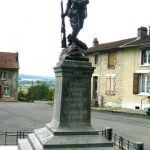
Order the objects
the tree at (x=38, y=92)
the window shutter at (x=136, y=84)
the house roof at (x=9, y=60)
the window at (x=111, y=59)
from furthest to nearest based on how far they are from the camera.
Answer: the tree at (x=38, y=92) < the house roof at (x=9, y=60) < the window at (x=111, y=59) < the window shutter at (x=136, y=84)

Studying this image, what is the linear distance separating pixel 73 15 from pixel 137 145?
4.28m

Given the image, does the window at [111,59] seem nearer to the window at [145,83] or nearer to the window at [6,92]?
the window at [145,83]

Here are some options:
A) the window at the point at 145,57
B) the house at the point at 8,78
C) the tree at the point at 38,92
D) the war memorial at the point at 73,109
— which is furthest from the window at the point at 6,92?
the war memorial at the point at 73,109

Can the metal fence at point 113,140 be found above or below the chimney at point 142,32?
below

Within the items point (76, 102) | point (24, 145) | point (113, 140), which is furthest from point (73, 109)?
point (113, 140)

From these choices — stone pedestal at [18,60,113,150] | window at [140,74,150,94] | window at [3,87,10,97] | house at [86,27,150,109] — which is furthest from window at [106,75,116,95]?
stone pedestal at [18,60,113,150]

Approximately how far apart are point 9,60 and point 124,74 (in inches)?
986

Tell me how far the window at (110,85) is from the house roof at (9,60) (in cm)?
2073

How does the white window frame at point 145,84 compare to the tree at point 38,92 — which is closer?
the white window frame at point 145,84

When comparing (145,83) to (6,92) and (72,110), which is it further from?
(6,92)

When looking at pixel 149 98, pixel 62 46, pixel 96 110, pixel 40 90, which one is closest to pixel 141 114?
pixel 149 98

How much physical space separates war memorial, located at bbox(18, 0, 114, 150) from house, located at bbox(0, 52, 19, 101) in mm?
43280

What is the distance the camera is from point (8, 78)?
55.2m

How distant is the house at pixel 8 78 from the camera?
5472cm
